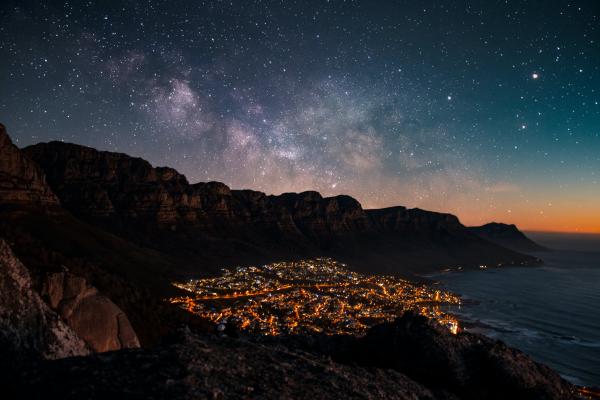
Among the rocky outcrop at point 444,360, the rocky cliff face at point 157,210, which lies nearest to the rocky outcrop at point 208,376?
the rocky outcrop at point 444,360

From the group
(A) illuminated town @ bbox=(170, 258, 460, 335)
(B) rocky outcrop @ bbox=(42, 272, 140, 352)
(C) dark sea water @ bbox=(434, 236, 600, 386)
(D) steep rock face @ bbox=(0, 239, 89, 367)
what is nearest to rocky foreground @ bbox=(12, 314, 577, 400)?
(D) steep rock face @ bbox=(0, 239, 89, 367)

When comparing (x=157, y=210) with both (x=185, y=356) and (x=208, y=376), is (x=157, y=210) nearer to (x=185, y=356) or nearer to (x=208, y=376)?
(x=185, y=356)

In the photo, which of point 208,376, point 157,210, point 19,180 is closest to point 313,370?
point 208,376

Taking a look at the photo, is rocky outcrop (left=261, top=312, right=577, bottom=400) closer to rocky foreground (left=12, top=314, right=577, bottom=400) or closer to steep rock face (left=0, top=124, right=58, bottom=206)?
rocky foreground (left=12, top=314, right=577, bottom=400)

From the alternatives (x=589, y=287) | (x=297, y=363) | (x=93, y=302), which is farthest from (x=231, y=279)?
(x=589, y=287)

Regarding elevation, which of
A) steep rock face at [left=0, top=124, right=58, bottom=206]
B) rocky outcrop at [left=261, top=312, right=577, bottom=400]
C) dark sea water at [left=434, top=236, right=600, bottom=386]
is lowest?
dark sea water at [left=434, top=236, right=600, bottom=386]

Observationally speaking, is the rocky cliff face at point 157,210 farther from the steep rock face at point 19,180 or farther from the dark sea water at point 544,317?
the dark sea water at point 544,317
